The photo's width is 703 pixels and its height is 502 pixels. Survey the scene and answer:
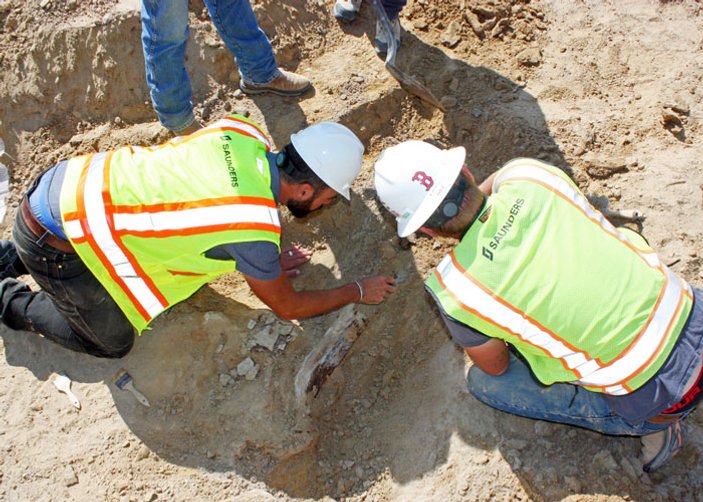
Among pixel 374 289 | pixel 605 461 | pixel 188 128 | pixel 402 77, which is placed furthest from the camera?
pixel 402 77

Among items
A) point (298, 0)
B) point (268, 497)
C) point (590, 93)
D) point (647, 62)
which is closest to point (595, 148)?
point (590, 93)

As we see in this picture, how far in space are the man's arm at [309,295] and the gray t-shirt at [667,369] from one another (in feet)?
2.79

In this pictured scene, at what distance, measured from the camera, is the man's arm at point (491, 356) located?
256 cm

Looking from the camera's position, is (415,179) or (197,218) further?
(197,218)

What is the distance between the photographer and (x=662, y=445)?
2.76 m

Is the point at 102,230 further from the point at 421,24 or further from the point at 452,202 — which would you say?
the point at 421,24

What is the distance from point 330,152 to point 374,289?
87 cm

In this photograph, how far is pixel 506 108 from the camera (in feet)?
13.3

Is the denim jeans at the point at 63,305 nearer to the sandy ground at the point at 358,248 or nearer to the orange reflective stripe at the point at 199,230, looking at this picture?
the sandy ground at the point at 358,248

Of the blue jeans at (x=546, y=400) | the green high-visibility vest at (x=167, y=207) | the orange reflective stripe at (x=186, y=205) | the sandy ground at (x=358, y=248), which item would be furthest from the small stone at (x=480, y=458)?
the orange reflective stripe at (x=186, y=205)

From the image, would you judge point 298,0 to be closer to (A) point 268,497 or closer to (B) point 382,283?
(B) point 382,283

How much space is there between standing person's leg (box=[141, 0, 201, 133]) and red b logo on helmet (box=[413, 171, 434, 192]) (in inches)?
72.4

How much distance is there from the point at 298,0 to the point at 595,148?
8.34 ft

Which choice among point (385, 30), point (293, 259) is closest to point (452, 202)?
point (293, 259)
